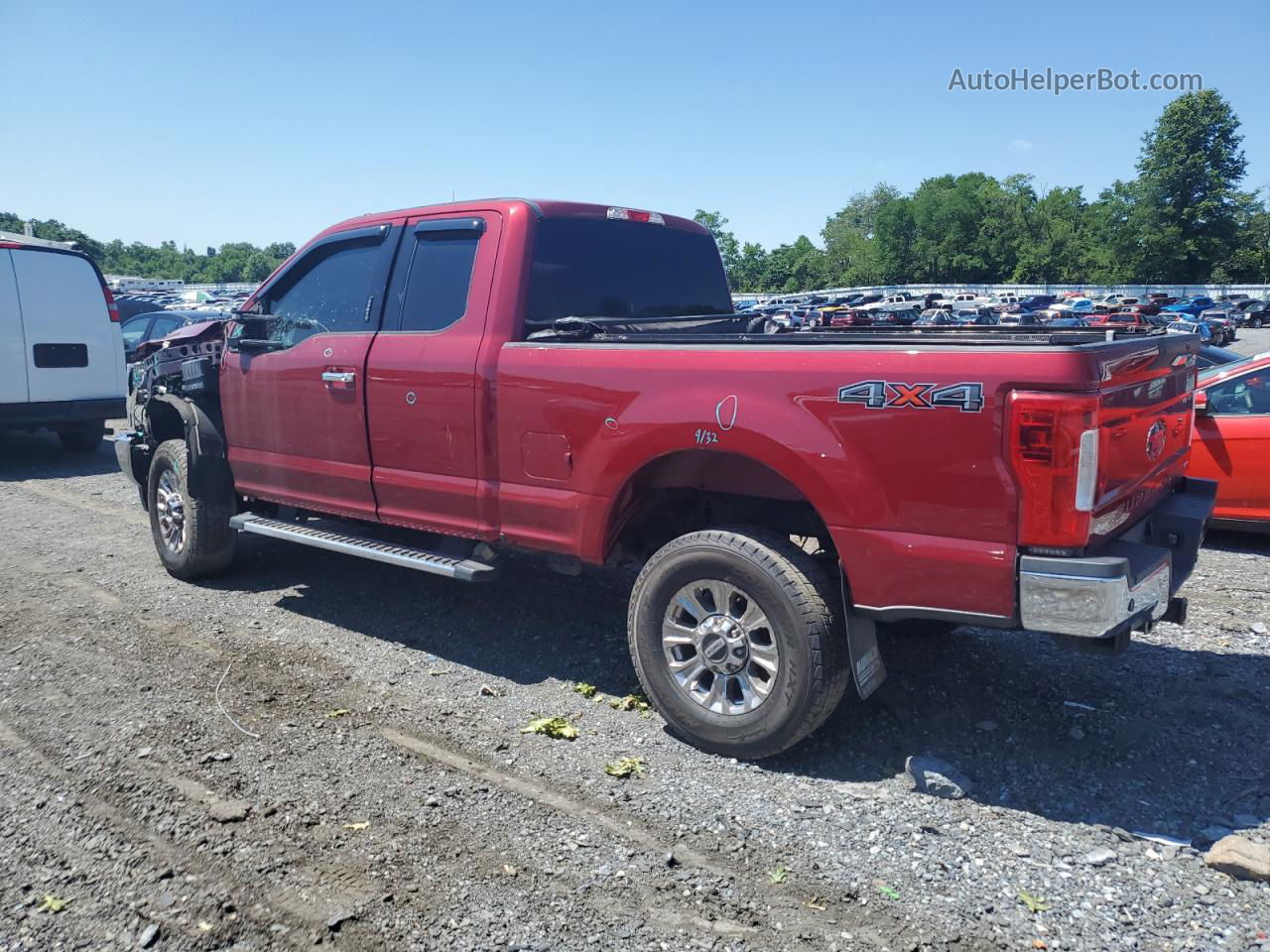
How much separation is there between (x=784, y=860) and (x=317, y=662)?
2817mm

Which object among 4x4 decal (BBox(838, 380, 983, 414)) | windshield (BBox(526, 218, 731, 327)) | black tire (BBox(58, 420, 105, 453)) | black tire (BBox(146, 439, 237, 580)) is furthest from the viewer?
black tire (BBox(58, 420, 105, 453))

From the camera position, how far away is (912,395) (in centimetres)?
340

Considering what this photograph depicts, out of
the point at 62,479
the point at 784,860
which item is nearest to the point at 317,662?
the point at 784,860

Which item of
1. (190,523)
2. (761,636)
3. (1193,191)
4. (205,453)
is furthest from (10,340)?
(1193,191)

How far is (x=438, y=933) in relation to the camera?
2916mm

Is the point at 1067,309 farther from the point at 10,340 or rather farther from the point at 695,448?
the point at 695,448

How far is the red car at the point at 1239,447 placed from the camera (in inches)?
272

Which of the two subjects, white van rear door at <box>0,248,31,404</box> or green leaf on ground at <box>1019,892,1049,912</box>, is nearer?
green leaf on ground at <box>1019,892,1049,912</box>

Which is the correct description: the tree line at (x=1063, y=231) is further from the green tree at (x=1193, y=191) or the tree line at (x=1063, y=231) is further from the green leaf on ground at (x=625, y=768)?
the green leaf on ground at (x=625, y=768)

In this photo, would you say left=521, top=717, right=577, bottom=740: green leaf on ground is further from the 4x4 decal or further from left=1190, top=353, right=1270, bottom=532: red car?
left=1190, top=353, right=1270, bottom=532: red car

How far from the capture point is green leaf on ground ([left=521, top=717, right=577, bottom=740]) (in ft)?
13.9

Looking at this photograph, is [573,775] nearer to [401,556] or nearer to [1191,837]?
[401,556]

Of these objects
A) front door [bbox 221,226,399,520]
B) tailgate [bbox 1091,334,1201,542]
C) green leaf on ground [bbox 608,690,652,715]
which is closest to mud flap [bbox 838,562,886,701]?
tailgate [bbox 1091,334,1201,542]

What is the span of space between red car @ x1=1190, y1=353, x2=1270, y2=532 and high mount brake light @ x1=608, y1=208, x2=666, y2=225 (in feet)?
13.0
